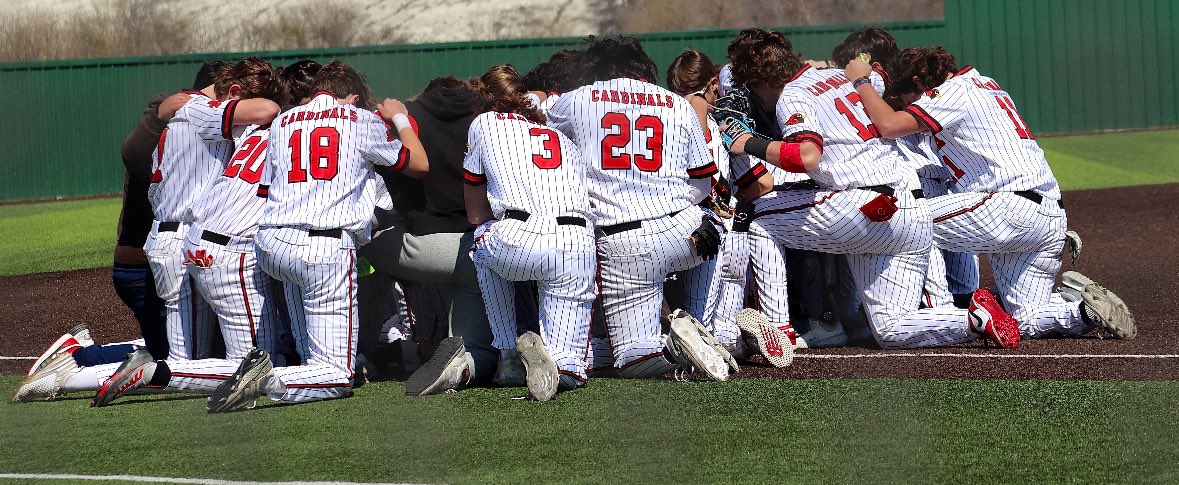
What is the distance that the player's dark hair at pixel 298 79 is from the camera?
20.5 ft

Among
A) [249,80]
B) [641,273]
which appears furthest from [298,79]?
[641,273]

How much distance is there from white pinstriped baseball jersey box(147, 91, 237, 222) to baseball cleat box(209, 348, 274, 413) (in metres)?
0.96

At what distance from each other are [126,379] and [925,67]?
4.37 meters

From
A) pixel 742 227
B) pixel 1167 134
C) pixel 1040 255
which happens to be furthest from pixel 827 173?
pixel 1167 134

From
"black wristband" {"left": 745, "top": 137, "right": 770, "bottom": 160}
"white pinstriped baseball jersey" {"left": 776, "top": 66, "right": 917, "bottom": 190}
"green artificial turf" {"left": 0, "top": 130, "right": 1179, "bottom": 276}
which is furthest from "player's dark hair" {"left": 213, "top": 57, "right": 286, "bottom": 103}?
"green artificial turf" {"left": 0, "top": 130, "right": 1179, "bottom": 276}

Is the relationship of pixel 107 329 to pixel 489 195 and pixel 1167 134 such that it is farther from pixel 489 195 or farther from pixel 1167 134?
pixel 1167 134

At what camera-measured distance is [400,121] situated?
19.9 feet

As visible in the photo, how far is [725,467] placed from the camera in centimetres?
420

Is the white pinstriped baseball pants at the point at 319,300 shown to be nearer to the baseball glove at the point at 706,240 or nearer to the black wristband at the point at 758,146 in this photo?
the baseball glove at the point at 706,240

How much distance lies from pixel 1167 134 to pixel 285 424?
1894 cm

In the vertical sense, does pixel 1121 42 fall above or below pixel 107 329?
above

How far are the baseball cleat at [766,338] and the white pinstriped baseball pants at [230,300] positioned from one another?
88.6 inches

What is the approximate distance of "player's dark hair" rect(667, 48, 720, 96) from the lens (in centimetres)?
739

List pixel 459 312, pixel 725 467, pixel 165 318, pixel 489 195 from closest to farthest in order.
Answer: pixel 725 467
pixel 489 195
pixel 459 312
pixel 165 318
